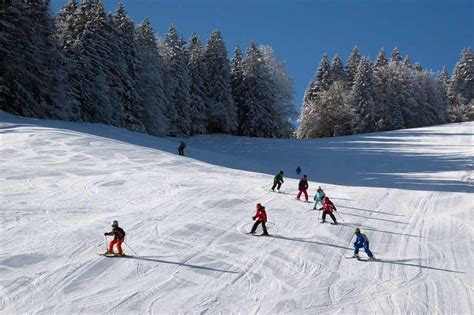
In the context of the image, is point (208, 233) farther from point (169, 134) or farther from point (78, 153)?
point (169, 134)

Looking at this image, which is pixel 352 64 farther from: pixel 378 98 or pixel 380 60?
pixel 378 98

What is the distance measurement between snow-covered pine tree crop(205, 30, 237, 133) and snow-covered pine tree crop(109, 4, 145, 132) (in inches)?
403

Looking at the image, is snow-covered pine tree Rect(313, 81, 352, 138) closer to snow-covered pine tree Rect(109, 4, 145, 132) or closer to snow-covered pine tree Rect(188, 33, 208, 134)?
snow-covered pine tree Rect(188, 33, 208, 134)

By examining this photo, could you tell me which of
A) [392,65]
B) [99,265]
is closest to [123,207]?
→ [99,265]

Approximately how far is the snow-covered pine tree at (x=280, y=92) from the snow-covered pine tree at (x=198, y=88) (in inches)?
334

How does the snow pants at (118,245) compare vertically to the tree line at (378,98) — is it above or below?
below

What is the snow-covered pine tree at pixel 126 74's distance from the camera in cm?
4341

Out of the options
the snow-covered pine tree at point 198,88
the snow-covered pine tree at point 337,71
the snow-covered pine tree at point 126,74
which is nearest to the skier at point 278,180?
the snow-covered pine tree at point 126,74

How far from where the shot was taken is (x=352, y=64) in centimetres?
7288

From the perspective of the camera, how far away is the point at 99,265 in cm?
1138

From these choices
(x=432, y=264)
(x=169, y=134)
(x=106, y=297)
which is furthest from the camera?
(x=169, y=134)

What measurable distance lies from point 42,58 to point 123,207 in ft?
80.0

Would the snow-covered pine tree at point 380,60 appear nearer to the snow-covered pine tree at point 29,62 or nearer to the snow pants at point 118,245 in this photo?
the snow-covered pine tree at point 29,62

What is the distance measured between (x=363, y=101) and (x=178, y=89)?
23.7m
